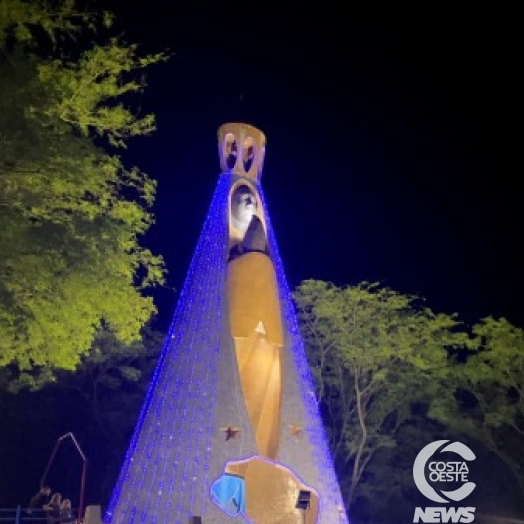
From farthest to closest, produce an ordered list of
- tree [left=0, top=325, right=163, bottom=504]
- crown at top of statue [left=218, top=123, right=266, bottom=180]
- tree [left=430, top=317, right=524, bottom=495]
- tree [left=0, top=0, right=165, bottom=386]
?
tree [left=430, top=317, right=524, bottom=495] → tree [left=0, top=325, right=163, bottom=504] → crown at top of statue [left=218, top=123, right=266, bottom=180] → tree [left=0, top=0, right=165, bottom=386]

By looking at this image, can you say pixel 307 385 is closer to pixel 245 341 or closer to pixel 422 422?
pixel 245 341

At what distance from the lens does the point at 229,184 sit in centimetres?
1427

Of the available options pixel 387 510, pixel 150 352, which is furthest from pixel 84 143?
pixel 387 510

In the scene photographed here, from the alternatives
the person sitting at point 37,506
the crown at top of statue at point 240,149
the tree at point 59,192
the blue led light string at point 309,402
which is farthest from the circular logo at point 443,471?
the tree at point 59,192

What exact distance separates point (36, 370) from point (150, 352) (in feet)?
12.1

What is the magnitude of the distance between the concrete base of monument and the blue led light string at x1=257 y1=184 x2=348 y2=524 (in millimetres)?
443

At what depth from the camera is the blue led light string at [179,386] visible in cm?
1209

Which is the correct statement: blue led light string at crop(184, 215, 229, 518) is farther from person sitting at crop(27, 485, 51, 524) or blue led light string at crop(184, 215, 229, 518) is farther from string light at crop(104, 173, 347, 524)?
person sitting at crop(27, 485, 51, 524)

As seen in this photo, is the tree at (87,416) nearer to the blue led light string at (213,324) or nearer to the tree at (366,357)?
the tree at (366,357)

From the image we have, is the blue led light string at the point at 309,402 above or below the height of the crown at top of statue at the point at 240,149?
below

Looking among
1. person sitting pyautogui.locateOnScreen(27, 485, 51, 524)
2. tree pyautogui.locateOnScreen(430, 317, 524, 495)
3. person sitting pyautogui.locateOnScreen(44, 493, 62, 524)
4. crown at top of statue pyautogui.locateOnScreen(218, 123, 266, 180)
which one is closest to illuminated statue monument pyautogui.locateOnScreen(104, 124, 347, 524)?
crown at top of statue pyautogui.locateOnScreen(218, 123, 266, 180)

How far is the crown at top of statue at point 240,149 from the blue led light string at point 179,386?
1.39ft

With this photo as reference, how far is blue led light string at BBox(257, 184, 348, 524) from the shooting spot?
1311 cm

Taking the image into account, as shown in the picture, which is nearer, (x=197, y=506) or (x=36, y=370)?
(x=197, y=506)
